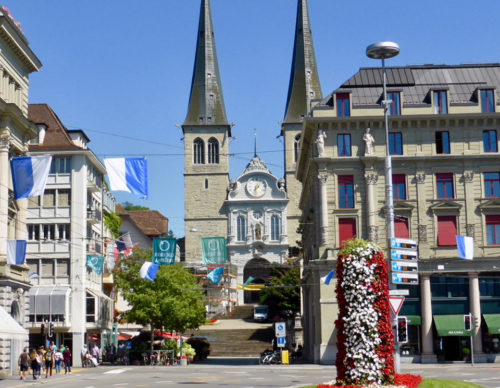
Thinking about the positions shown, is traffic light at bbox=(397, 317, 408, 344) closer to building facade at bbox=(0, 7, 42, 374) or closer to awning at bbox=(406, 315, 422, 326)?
building facade at bbox=(0, 7, 42, 374)

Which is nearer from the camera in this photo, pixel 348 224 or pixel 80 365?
pixel 348 224

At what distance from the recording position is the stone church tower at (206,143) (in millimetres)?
120062

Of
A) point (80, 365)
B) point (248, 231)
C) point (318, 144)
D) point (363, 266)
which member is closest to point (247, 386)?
point (363, 266)

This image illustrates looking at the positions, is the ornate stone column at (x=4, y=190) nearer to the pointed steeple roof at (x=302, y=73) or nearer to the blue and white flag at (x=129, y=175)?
the blue and white flag at (x=129, y=175)

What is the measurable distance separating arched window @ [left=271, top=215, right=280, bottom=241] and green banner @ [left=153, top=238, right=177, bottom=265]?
68.0 m

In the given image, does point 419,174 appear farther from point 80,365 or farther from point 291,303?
point 291,303

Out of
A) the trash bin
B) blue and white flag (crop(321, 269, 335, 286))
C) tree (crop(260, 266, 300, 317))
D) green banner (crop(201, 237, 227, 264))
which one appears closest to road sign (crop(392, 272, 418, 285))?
blue and white flag (crop(321, 269, 335, 286))

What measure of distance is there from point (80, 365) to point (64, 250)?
8382 mm

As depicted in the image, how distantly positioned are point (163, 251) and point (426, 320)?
16.7 meters

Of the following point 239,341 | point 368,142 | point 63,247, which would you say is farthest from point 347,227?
point 239,341

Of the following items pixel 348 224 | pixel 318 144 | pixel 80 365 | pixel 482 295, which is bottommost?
pixel 80 365

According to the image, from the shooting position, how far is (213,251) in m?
55.7

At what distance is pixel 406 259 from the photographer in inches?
1102

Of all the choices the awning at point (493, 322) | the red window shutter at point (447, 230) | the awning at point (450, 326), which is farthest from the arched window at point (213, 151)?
the awning at point (493, 322)
